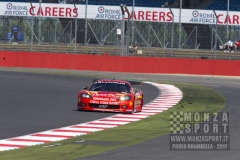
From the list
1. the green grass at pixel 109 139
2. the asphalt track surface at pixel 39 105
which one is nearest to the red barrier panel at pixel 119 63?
the asphalt track surface at pixel 39 105

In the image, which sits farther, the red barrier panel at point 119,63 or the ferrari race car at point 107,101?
the red barrier panel at point 119,63

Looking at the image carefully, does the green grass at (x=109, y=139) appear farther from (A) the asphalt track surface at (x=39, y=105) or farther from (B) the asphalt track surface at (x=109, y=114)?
(A) the asphalt track surface at (x=39, y=105)

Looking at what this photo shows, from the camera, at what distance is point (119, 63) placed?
143ft

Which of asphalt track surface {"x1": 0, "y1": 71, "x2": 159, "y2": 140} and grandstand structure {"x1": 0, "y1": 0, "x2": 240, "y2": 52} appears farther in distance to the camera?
grandstand structure {"x1": 0, "y1": 0, "x2": 240, "y2": 52}

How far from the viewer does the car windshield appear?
67.5ft

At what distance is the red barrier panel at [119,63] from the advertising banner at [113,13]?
147 inches

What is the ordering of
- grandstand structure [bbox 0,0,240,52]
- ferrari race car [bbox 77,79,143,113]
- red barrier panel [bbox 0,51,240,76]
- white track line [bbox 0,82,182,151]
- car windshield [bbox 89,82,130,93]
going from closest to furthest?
white track line [bbox 0,82,182,151] < ferrari race car [bbox 77,79,143,113] < car windshield [bbox 89,82,130,93] < red barrier panel [bbox 0,51,240,76] < grandstand structure [bbox 0,0,240,52]

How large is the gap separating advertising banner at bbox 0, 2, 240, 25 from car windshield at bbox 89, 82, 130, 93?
26160mm

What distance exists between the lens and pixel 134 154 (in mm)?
11422

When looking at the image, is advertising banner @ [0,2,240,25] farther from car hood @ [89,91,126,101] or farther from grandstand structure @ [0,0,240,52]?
car hood @ [89,91,126,101]

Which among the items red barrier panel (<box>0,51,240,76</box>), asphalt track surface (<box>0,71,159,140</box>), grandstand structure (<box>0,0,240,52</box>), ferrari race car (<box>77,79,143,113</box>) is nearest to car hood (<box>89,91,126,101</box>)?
ferrari race car (<box>77,79,143,113</box>)

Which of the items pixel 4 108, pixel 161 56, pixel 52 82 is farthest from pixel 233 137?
pixel 161 56

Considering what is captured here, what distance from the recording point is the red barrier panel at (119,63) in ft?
140

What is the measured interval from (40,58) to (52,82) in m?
11.5
